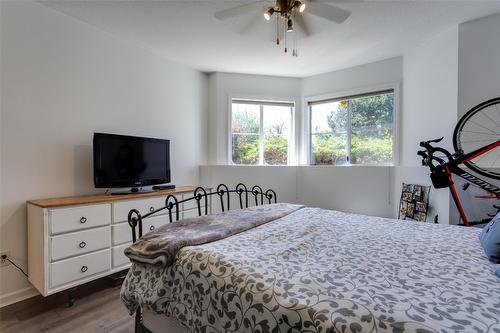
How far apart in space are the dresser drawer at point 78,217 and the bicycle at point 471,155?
2991 mm

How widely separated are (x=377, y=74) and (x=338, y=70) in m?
0.54

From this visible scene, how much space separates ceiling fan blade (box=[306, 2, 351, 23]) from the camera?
180 centimetres

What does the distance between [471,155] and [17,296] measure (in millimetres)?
3976

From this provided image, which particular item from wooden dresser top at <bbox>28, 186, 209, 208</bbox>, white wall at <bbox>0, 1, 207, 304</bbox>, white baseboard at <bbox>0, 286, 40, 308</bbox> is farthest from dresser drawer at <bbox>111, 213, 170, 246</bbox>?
white baseboard at <bbox>0, 286, 40, 308</bbox>

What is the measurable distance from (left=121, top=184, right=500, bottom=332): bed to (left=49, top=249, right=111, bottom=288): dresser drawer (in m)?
1.06

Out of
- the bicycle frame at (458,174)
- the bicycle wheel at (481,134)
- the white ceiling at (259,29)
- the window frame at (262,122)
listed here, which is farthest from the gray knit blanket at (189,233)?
the window frame at (262,122)

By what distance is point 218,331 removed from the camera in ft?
2.93

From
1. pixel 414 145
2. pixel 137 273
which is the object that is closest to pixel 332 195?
pixel 414 145

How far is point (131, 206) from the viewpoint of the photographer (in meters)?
2.36

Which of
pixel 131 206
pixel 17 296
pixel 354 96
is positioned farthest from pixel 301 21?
pixel 17 296

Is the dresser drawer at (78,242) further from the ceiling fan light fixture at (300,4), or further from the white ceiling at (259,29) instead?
the ceiling fan light fixture at (300,4)

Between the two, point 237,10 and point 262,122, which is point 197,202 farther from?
point 262,122

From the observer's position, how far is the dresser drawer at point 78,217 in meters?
1.89

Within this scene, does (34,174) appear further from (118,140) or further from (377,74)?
(377,74)
